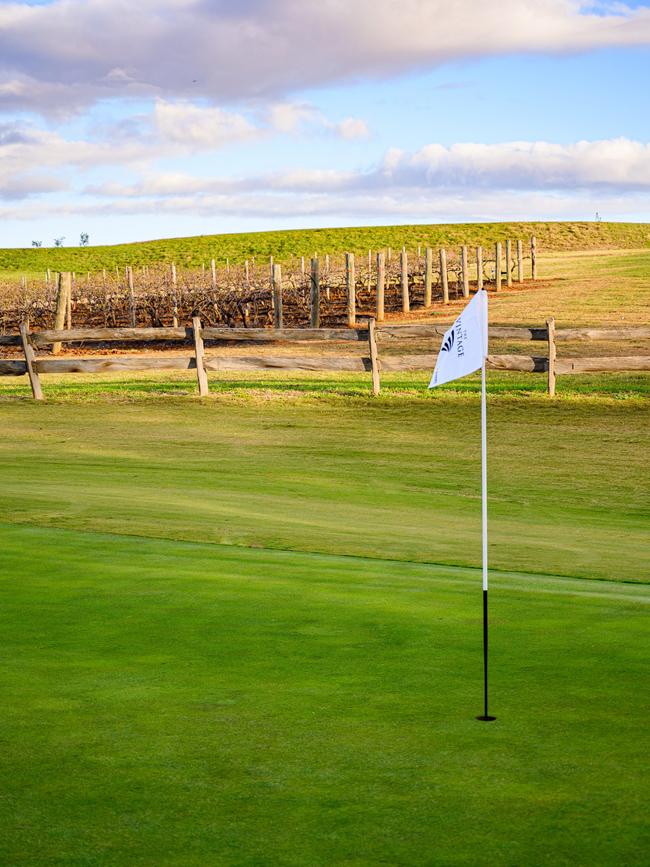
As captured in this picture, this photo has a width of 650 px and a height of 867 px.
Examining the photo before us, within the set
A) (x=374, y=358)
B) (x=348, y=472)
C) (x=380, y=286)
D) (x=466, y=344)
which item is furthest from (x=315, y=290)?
(x=466, y=344)

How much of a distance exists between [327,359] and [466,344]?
19.3m

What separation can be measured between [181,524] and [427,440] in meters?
9.70

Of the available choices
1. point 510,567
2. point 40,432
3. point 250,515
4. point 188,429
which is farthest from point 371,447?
point 510,567

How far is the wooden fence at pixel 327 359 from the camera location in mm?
22969

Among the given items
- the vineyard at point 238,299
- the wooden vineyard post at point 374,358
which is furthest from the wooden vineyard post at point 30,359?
the vineyard at point 238,299

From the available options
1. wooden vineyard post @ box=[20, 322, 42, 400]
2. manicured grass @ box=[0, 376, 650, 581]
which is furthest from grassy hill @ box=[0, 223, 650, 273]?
manicured grass @ box=[0, 376, 650, 581]

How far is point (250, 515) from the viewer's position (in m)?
11.4

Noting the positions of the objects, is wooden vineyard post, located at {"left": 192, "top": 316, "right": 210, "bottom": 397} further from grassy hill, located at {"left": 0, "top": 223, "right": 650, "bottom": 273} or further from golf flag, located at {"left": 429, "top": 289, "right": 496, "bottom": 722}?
grassy hill, located at {"left": 0, "top": 223, "right": 650, "bottom": 273}

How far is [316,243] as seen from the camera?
102 metres

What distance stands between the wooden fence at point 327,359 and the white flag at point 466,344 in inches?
717

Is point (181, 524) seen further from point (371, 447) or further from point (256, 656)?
point (371, 447)

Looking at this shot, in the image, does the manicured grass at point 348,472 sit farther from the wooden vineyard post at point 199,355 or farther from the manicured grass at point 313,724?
the manicured grass at point 313,724

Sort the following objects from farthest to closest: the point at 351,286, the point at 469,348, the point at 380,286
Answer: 1. the point at 380,286
2. the point at 351,286
3. the point at 469,348

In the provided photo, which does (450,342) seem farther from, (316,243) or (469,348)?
(316,243)
